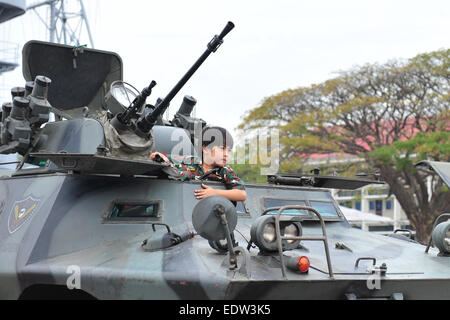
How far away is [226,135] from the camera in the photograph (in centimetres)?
604

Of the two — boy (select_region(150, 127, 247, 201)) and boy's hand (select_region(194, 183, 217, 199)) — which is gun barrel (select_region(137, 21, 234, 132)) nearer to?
boy (select_region(150, 127, 247, 201))

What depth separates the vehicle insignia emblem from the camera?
18.9 feet

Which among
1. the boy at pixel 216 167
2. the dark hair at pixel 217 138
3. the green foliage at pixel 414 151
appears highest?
the dark hair at pixel 217 138

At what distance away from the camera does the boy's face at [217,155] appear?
605 centimetres

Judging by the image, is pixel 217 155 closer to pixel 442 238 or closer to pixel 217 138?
pixel 217 138

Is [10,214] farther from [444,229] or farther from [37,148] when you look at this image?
[444,229]

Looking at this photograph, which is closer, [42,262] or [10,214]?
[42,262]

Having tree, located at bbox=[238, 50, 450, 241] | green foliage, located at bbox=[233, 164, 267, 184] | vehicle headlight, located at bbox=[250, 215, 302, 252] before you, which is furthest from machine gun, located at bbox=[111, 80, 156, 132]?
tree, located at bbox=[238, 50, 450, 241]

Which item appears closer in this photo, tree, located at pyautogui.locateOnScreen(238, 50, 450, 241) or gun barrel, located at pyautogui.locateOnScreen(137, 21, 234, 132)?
gun barrel, located at pyautogui.locateOnScreen(137, 21, 234, 132)

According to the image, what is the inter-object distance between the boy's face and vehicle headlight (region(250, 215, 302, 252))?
1.29m

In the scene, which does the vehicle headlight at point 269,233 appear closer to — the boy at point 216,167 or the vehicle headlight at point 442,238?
the boy at point 216,167

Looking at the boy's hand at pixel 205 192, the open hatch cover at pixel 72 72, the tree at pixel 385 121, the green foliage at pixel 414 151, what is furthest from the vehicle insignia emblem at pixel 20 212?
the tree at pixel 385 121
